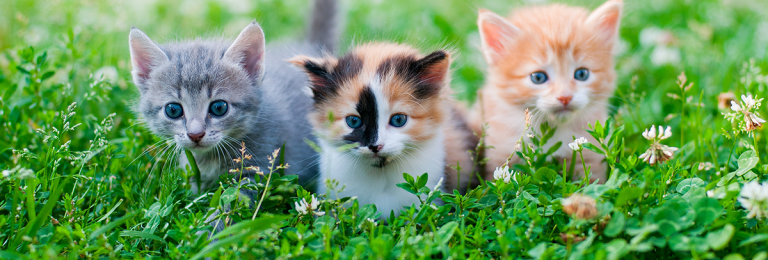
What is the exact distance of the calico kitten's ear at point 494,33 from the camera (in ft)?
8.51

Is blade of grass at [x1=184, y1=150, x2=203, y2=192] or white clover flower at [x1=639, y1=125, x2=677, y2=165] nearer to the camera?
white clover flower at [x1=639, y1=125, x2=677, y2=165]

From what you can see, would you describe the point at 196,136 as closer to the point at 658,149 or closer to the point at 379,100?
the point at 379,100

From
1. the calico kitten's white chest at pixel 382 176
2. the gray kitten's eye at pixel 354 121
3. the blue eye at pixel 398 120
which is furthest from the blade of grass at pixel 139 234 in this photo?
the blue eye at pixel 398 120

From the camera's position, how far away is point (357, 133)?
2.02 meters

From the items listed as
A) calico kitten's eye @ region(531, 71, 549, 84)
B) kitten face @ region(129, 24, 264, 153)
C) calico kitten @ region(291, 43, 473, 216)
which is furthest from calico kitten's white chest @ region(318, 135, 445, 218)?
calico kitten's eye @ region(531, 71, 549, 84)

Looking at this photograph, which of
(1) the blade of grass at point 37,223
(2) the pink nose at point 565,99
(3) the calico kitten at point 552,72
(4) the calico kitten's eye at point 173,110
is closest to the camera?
(1) the blade of grass at point 37,223

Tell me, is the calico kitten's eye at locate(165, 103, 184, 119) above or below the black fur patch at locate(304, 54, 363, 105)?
below

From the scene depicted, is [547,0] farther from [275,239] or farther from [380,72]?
[275,239]

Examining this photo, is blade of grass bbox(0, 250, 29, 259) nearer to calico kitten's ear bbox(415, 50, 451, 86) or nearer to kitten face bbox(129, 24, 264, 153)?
kitten face bbox(129, 24, 264, 153)

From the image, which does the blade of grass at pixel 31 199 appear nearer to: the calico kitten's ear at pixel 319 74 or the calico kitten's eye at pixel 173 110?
the calico kitten's eye at pixel 173 110

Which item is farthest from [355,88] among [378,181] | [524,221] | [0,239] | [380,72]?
[0,239]

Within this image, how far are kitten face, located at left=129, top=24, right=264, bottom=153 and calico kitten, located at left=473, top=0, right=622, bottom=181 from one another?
1.21m

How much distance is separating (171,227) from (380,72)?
104 cm

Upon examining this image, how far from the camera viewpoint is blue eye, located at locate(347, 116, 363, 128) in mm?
2057
